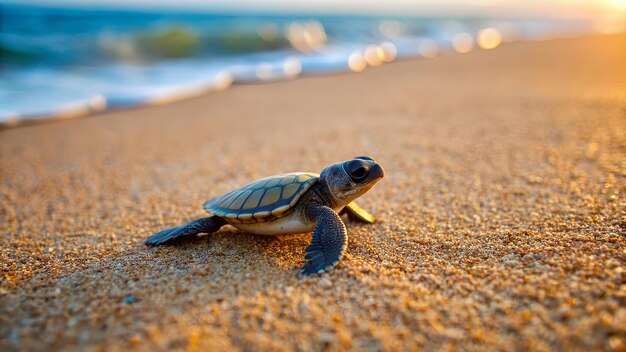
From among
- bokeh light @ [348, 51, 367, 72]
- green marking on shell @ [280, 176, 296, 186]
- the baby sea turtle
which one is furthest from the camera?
bokeh light @ [348, 51, 367, 72]

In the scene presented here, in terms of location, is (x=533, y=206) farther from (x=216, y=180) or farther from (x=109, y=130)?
(x=109, y=130)

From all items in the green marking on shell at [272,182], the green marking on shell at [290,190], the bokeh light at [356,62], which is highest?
the bokeh light at [356,62]

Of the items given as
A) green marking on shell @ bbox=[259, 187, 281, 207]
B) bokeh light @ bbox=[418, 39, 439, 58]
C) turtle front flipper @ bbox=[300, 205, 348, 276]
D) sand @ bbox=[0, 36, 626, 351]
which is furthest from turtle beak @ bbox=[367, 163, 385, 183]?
bokeh light @ bbox=[418, 39, 439, 58]

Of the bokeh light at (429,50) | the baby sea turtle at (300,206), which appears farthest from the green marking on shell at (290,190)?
the bokeh light at (429,50)

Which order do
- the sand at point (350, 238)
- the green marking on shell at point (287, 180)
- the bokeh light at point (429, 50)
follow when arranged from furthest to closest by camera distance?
the bokeh light at point (429, 50), the green marking on shell at point (287, 180), the sand at point (350, 238)

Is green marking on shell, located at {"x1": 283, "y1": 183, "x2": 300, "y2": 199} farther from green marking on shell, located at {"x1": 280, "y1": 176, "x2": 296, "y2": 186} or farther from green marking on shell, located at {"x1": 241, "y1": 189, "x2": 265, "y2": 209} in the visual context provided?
green marking on shell, located at {"x1": 241, "y1": 189, "x2": 265, "y2": 209}

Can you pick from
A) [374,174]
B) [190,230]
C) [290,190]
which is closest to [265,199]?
[290,190]

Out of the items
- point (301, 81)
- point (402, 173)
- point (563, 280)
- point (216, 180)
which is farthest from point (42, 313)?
point (301, 81)

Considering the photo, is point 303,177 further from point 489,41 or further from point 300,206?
point 489,41

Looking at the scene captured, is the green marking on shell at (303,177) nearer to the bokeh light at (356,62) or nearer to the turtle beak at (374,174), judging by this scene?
the turtle beak at (374,174)
